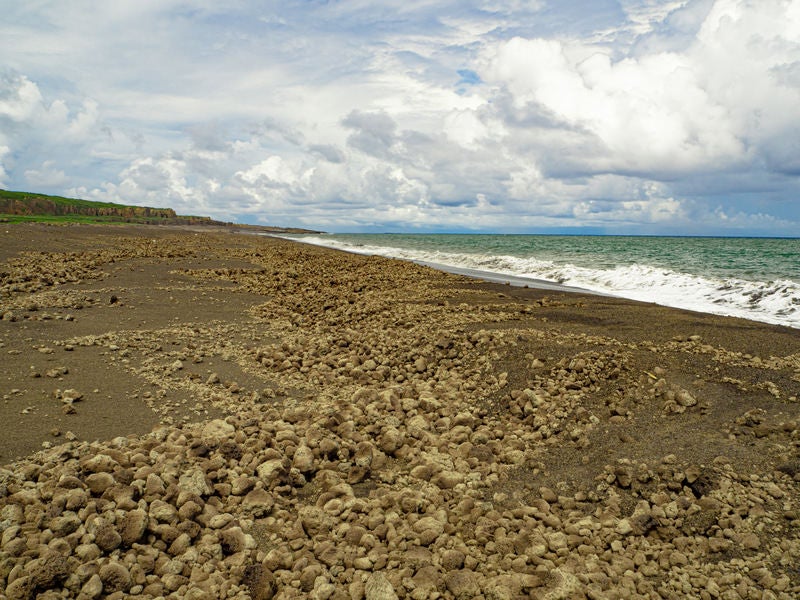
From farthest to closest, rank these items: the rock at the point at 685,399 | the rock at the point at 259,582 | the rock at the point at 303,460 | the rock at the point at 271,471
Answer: the rock at the point at 685,399
the rock at the point at 303,460
the rock at the point at 271,471
the rock at the point at 259,582

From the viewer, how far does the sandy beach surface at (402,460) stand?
3291 millimetres

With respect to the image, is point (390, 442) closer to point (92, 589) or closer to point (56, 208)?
point (92, 589)

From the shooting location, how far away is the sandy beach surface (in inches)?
130

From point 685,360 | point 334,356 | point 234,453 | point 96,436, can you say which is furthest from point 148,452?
point 685,360

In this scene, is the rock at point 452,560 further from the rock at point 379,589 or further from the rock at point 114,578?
the rock at point 114,578

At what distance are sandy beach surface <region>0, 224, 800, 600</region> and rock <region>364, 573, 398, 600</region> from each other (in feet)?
0.04

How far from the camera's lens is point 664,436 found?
5023mm

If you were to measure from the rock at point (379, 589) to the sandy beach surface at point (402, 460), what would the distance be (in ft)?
0.04

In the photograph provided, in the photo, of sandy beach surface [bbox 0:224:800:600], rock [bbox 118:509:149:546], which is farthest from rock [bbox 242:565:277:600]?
rock [bbox 118:509:149:546]

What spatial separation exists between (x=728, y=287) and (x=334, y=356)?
15023mm

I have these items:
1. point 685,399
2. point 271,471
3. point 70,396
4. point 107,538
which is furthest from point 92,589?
point 685,399

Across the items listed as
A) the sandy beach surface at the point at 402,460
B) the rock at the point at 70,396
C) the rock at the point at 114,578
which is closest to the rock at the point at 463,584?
the sandy beach surface at the point at 402,460

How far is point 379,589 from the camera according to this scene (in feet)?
10.4

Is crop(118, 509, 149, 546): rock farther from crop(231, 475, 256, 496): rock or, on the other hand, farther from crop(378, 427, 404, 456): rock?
crop(378, 427, 404, 456): rock
